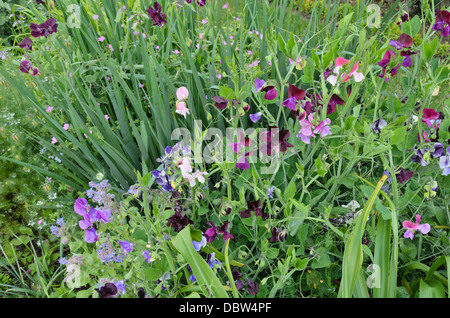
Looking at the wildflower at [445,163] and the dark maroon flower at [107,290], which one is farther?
the wildflower at [445,163]

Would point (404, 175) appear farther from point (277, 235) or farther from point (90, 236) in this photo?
point (90, 236)

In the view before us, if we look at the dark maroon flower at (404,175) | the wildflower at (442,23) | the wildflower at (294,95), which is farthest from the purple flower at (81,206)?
the wildflower at (442,23)

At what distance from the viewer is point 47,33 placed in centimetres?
157

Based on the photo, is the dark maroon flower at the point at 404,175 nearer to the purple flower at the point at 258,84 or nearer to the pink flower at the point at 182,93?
the purple flower at the point at 258,84

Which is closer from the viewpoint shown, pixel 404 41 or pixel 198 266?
pixel 198 266

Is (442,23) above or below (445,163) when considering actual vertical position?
above

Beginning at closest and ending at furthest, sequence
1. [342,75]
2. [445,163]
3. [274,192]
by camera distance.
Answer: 1. [342,75]
2. [445,163]
3. [274,192]

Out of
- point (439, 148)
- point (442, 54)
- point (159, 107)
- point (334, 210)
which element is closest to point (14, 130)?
point (159, 107)

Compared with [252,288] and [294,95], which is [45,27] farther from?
[252,288]

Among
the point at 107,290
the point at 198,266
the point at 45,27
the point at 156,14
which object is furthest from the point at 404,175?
the point at 45,27

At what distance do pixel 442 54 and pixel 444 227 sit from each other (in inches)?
111

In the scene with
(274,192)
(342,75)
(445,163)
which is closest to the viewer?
(342,75)

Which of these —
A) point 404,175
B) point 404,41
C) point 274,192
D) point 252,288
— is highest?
point 404,41
